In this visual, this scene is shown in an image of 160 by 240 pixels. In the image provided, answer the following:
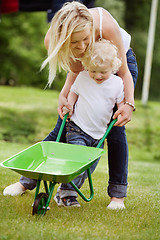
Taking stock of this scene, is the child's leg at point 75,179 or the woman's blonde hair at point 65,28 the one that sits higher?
the woman's blonde hair at point 65,28

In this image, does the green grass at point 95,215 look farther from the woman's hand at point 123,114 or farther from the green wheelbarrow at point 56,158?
the woman's hand at point 123,114

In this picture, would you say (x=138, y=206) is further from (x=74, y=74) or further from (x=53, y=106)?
(x=53, y=106)

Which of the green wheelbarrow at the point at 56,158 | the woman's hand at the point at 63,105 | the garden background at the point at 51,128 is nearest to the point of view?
the garden background at the point at 51,128

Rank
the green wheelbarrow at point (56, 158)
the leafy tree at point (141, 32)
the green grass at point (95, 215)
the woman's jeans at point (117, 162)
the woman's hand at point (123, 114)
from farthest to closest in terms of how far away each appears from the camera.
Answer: the leafy tree at point (141, 32) → the woman's jeans at point (117, 162) → the woman's hand at point (123, 114) → the green wheelbarrow at point (56, 158) → the green grass at point (95, 215)

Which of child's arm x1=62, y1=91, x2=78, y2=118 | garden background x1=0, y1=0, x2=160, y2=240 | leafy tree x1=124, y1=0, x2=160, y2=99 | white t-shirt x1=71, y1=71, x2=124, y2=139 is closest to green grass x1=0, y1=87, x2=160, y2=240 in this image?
garden background x1=0, y1=0, x2=160, y2=240

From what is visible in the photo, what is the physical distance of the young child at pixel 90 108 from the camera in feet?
8.43

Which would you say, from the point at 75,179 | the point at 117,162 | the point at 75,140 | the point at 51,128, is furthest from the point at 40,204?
the point at 51,128

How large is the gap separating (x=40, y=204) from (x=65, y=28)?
98 cm

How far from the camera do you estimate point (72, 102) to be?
267cm

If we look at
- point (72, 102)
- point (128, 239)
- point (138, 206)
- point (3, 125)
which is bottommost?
point (3, 125)

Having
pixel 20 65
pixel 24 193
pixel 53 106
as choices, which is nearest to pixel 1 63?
pixel 20 65

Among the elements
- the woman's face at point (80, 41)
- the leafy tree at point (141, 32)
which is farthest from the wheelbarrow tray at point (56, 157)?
the leafy tree at point (141, 32)

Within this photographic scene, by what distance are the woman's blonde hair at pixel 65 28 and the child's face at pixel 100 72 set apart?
0.19 m

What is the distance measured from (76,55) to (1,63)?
44.5 feet
